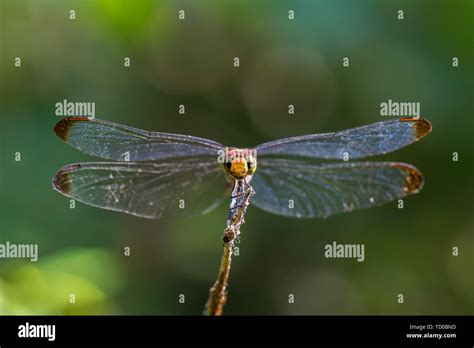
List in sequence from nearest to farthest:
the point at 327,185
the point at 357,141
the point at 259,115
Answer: the point at 357,141
the point at 327,185
the point at 259,115

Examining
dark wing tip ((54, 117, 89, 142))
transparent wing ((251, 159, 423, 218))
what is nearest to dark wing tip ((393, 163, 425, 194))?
transparent wing ((251, 159, 423, 218))

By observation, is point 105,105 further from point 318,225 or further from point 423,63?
point 423,63

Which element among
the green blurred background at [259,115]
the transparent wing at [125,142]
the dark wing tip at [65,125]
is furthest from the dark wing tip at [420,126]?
the dark wing tip at [65,125]

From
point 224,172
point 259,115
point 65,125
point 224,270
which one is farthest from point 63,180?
point 259,115

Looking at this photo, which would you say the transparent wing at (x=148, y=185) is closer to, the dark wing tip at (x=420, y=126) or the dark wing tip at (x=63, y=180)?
the dark wing tip at (x=63, y=180)

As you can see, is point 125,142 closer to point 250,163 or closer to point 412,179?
point 250,163
